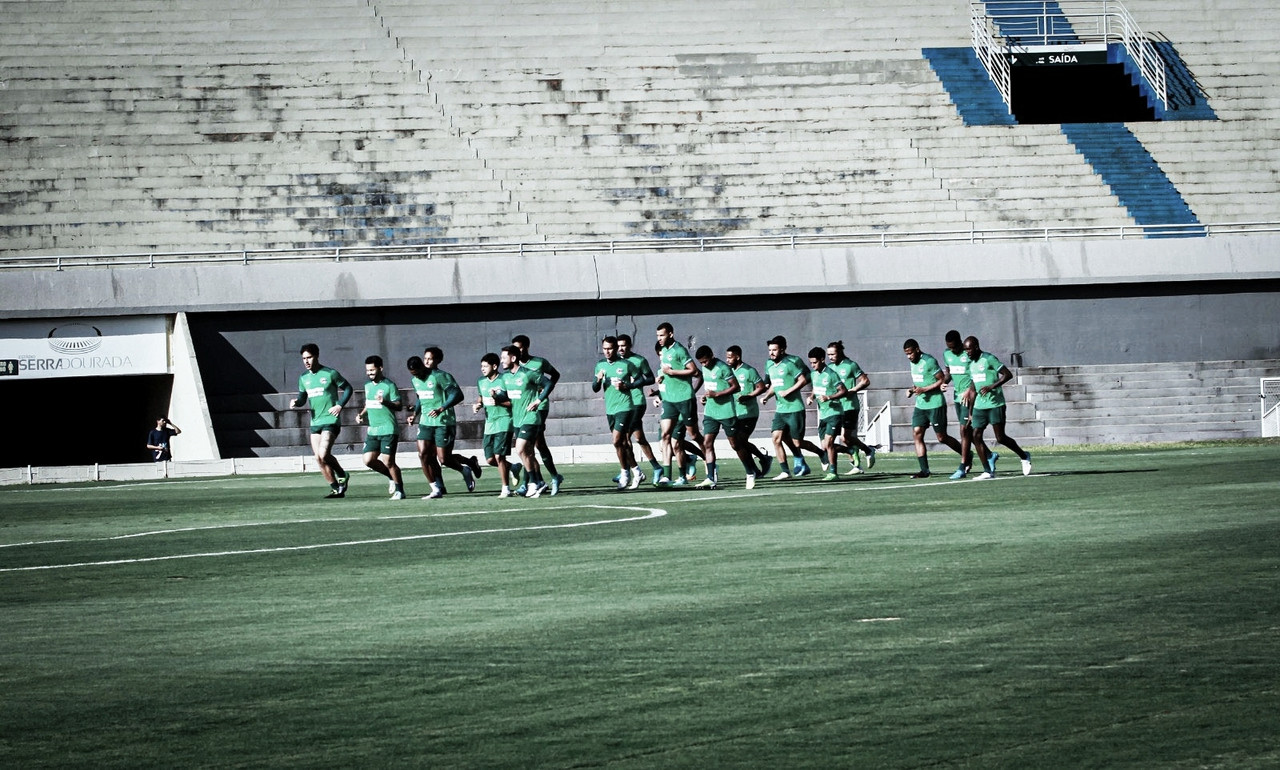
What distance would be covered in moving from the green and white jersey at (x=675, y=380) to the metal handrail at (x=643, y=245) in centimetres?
1403

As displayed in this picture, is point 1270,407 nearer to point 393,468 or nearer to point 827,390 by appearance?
point 827,390

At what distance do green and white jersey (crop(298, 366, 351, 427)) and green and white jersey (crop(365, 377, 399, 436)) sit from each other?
680 mm

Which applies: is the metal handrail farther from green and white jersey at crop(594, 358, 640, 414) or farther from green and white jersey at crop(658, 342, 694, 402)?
green and white jersey at crop(594, 358, 640, 414)

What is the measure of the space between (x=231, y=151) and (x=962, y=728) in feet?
114

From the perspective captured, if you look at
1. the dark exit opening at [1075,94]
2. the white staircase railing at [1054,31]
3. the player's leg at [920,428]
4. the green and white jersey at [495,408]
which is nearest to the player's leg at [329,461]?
the green and white jersey at [495,408]

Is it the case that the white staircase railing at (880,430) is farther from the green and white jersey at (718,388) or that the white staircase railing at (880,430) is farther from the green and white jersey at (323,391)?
the green and white jersey at (323,391)

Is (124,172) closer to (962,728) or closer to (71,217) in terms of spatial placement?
(71,217)

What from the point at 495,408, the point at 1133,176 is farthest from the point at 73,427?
the point at 1133,176

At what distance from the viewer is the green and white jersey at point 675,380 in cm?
2038

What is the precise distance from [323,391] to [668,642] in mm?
14042

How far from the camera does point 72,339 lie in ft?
106

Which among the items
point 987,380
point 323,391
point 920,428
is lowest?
point 920,428

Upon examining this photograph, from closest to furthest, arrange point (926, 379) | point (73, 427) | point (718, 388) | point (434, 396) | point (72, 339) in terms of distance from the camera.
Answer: point (434, 396)
point (718, 388)
point (926, 379)
point (72, 339)
point (73, 427)

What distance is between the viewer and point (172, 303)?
33188 millimetres
